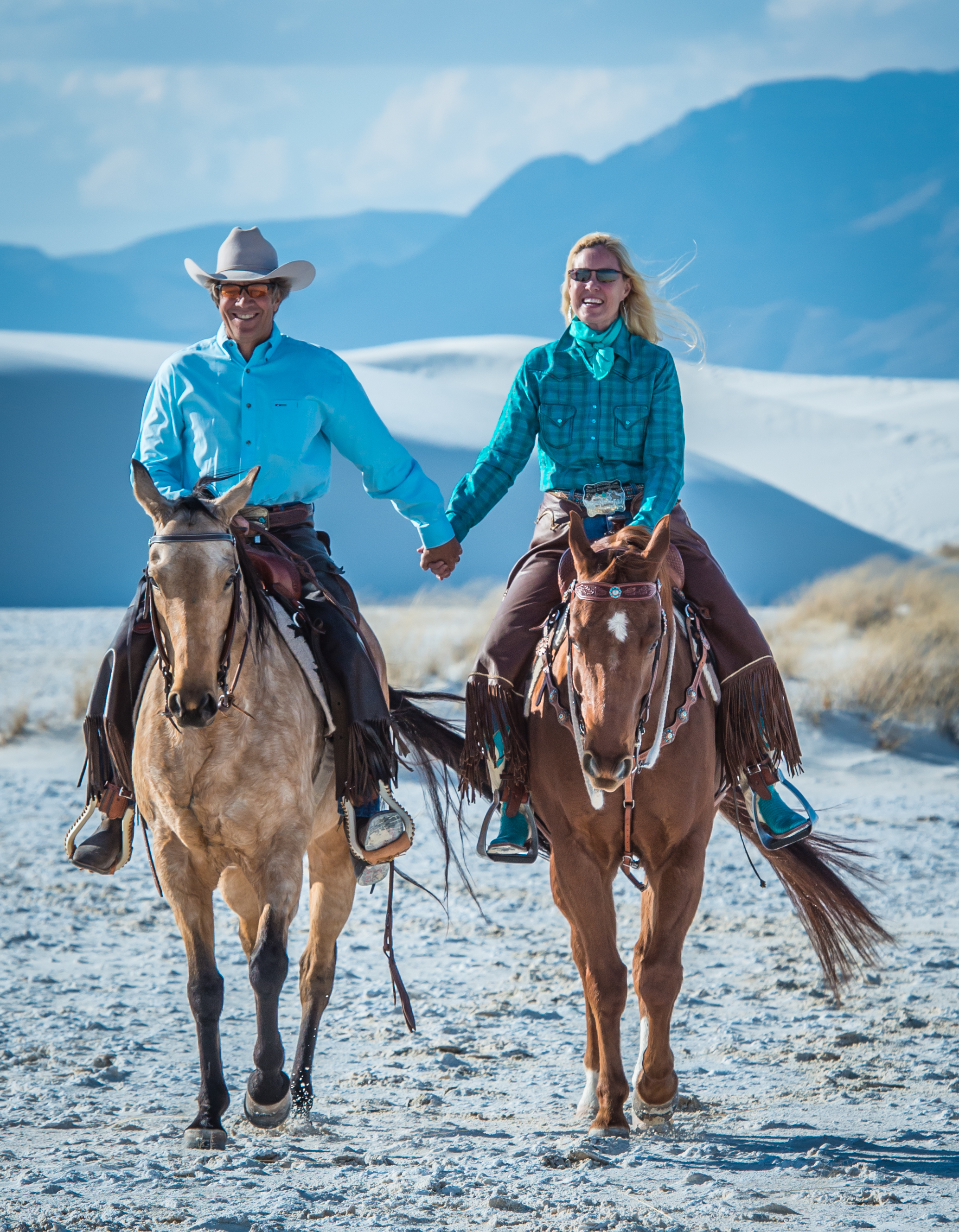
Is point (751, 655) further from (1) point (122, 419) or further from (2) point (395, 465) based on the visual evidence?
(1) point (122, 419)

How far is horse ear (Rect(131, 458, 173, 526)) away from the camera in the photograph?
4402mm

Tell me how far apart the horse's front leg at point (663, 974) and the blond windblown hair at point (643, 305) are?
2.11 metres

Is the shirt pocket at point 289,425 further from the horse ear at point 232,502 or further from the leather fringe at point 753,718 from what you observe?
the leather fringe at point 753,718

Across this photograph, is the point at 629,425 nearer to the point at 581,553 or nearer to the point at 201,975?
the point at 581,553

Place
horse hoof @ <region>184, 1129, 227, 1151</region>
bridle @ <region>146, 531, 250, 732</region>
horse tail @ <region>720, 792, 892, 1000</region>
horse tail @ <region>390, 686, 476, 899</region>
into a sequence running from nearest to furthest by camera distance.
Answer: bridle @ <region>146, 531, 250, 732</region> → horse hoof @ <region>184, 1129, 227, 1151</region> → horse tail @ <region>720, 792, 892, 1000</region> → horse tail @ <region>390, 686, 476, 899</region>

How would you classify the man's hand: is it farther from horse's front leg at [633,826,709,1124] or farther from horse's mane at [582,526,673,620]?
horse's front leg at [633,826,709,1124]

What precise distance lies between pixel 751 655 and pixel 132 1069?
3.00 m

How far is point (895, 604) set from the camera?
2041 cm

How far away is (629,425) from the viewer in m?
5.45

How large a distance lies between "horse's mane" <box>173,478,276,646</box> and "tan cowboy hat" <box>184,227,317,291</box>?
1.01 metres

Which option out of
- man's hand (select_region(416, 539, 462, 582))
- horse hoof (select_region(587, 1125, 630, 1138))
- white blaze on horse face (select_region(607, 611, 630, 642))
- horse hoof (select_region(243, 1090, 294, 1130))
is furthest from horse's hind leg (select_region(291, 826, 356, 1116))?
white blaze on horse face (select_region(607, 611, 630, 642))

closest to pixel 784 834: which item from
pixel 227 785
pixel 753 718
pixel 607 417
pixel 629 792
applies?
pixel 753 718

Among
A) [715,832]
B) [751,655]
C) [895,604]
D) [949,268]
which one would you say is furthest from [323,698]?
[949,268]

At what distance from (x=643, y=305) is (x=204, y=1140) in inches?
140
